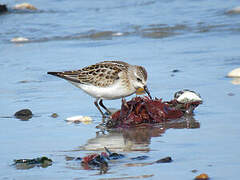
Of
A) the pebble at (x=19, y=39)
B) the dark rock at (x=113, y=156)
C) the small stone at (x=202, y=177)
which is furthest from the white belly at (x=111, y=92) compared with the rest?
the pebble at (x=19, y=39)

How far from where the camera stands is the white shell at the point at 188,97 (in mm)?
7520

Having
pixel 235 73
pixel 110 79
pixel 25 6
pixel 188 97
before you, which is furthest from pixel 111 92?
pixel 25 6

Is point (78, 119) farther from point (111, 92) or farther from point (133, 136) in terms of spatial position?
point (133, 136)

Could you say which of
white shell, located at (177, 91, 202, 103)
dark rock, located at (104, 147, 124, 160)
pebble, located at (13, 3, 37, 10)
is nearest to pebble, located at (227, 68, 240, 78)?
white shell, located at (177, 91, 202, 103)

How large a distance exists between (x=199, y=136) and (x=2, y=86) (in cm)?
405

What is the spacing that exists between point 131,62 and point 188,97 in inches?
121

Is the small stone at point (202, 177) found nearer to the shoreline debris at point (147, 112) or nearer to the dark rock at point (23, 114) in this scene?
the shoreline debris at point (147, 112)

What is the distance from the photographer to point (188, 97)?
24.8 feet

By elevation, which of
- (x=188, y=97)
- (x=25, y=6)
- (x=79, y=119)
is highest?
(x=25, y=6)

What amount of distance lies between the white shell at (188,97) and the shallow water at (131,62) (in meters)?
0.16

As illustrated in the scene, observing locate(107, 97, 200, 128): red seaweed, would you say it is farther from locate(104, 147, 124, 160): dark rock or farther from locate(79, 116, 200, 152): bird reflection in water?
locate(104, 147, 124, 160): dark rock

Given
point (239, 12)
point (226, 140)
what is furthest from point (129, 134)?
point (239, 12)

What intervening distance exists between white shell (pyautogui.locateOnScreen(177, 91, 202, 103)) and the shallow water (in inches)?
6.1

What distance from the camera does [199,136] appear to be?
614 cm
